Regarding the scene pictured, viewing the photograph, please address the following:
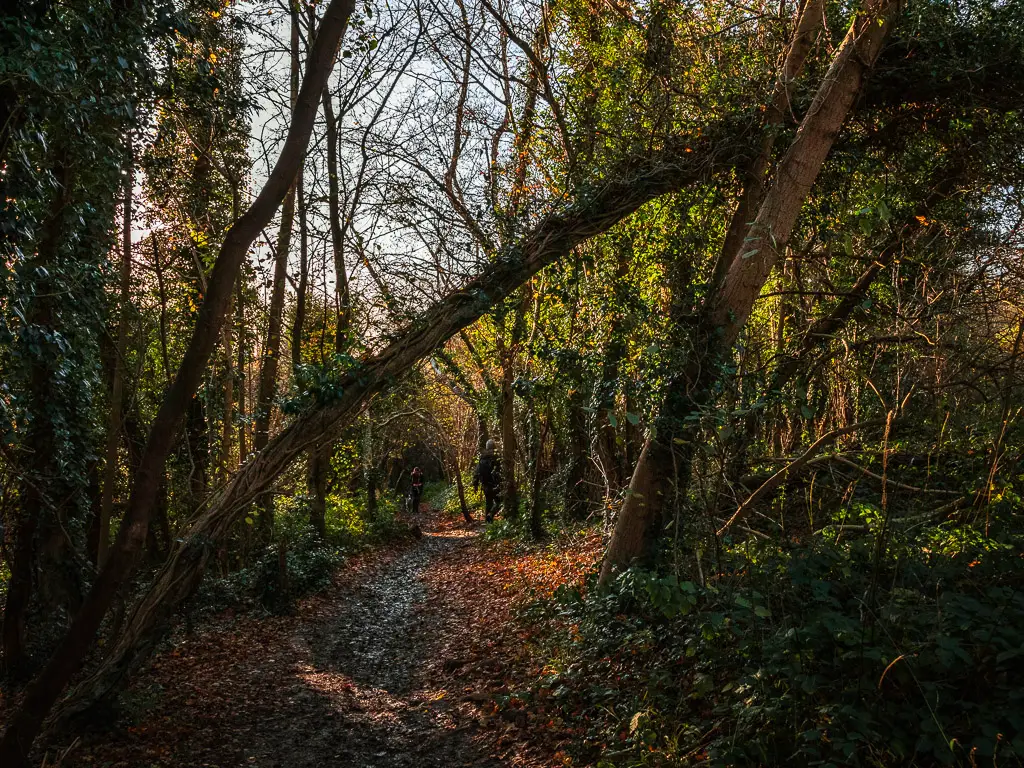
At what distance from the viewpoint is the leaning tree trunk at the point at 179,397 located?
5012mm

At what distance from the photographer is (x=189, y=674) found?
731cm

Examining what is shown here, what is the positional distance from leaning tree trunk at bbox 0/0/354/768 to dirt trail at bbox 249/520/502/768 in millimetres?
1757

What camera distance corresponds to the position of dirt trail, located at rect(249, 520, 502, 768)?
5.36m

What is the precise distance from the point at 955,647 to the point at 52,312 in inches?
309

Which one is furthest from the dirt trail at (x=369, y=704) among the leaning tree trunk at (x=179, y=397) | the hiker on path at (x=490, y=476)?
the hiker on path at (x=490, y=476)

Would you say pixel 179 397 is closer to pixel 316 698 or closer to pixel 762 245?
pixel 316 698

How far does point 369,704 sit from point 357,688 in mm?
527

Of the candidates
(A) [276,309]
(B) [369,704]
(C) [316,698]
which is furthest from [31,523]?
(A) [276,309]

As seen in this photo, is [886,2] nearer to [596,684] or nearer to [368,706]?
[596,684]

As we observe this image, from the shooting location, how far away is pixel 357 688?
22.6ft

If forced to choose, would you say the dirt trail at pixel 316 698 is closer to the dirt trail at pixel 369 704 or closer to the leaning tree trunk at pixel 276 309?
the dirt trail at pixel 369 704

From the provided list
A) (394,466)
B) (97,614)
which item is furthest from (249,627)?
(394,466)

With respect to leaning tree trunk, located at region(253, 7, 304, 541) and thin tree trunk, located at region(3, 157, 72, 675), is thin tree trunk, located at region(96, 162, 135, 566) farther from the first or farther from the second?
leaning tree trunk, located at region(253, 7, 304, 541)

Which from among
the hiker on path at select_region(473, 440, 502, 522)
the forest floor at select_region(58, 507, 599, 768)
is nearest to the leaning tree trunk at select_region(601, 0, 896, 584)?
the forest floor at select_region(58, 507, 599, 768)
